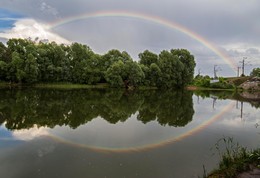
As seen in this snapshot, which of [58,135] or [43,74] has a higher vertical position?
[43,74]

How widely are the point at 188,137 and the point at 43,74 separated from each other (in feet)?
208

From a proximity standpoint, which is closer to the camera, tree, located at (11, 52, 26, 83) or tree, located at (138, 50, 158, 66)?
tree, located at (11, 52, 26, 83)

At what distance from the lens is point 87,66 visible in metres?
79.9

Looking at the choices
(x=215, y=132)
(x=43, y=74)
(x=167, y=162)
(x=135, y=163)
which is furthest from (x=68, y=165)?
(x=43, y=74)

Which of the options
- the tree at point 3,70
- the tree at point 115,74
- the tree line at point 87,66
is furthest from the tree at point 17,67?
the tree at point 115,74

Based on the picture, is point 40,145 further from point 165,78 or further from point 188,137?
point 165,78

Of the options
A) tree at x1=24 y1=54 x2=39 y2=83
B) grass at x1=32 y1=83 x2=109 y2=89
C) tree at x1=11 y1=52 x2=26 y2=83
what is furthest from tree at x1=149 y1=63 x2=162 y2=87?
tree at x1=11 y1=52 x2=26 y2=83

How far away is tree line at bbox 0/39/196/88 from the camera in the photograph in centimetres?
6900

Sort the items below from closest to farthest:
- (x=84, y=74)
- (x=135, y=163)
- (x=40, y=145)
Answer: (x=135, y=163)
(x=40, y=145)
(x=84, y=74)

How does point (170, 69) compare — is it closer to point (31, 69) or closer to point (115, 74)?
point (115, 74)

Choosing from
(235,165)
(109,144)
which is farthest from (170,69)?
(235,165)

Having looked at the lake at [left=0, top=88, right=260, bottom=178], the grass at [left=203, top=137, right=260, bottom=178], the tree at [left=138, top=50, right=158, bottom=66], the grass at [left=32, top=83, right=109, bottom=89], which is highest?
the tree at [left=138, top=50, right=158, bottom=66]

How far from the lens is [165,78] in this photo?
89.8 metres

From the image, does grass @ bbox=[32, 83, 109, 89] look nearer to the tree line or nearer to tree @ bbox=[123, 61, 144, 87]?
the tree line
